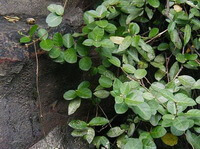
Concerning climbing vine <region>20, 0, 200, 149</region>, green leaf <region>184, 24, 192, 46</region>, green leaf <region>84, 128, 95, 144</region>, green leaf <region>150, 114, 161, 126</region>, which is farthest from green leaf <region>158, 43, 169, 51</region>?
green leaf <region>84, 128, 95, 144</region>

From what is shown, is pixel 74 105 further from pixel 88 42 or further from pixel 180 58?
pixel 180 58

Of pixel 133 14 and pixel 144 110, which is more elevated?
pixel 133 14

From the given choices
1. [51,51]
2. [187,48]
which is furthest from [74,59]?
[187,48]

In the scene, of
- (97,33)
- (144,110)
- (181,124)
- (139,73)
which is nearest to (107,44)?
(97,33)

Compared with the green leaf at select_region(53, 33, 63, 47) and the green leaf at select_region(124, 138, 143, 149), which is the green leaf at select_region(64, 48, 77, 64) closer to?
the green leaf at select_region(53, 33, 63, 47)

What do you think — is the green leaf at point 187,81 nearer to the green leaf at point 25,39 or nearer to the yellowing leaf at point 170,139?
the yellowing leaf at point 170,139

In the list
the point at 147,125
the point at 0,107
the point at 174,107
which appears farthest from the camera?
the point at 147,125

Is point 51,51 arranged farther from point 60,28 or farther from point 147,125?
point 147,125

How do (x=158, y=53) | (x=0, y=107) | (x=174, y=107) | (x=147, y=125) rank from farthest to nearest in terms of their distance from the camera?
1. (x=158, y=53)
2. (x=147, y=125)
3. (x=0, y=107)
4. (x=174, y=107)
